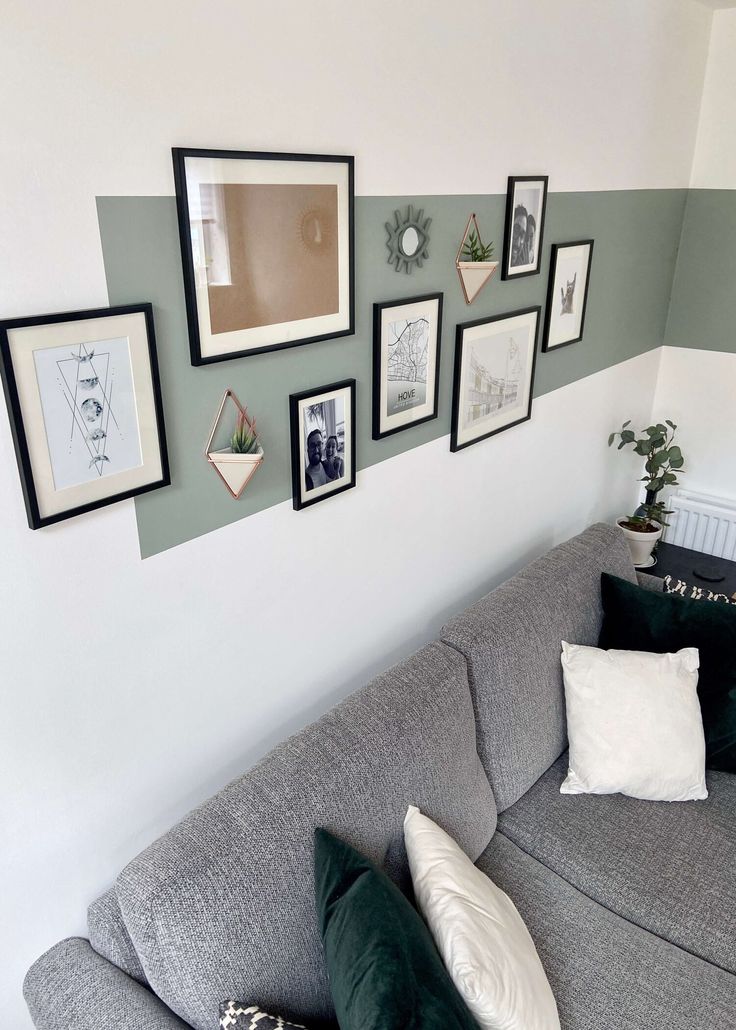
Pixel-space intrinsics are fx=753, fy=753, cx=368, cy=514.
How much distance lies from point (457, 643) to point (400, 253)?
950 mm

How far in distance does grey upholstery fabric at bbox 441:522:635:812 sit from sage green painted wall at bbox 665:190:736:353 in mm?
1606

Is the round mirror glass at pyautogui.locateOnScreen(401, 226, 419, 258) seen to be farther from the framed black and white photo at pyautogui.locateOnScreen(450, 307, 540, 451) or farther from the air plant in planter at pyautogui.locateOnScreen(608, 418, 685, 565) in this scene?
the air plant in planter at pyautogui.locateOnScreen(608, 418, 685, 565)

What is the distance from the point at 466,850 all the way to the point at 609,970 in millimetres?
348

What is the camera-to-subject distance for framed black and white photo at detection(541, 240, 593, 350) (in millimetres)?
2412

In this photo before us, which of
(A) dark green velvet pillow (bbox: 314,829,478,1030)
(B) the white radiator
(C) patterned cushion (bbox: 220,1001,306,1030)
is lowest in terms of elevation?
(B) the white radiator

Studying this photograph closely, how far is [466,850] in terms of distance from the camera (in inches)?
64.4

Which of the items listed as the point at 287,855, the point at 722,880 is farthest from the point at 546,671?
the point at 287,855

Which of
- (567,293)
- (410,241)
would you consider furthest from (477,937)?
(567,293)

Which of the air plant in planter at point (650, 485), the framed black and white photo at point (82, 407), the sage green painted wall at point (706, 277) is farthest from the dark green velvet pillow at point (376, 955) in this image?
the sage green painted wall at point (706, 277)

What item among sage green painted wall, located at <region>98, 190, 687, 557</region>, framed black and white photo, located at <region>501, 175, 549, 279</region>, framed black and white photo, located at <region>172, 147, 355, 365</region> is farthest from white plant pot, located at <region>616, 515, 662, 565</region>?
framed black and white photo, located at <region>172, 147, 355, 365</region>

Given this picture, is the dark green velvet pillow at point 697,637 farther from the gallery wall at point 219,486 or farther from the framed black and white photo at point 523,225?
the framed black and white photo at point 523,225

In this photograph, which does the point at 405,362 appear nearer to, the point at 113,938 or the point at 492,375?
the point at 492,375

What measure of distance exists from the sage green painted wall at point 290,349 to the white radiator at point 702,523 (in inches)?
42.0

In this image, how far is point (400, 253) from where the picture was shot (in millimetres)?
1792
